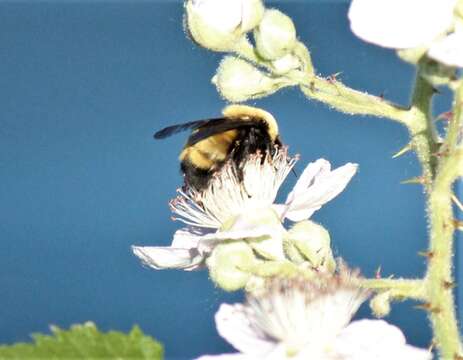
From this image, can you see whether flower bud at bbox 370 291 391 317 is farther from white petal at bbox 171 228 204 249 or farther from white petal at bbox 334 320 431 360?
white petal at bbox 171 228 204 249

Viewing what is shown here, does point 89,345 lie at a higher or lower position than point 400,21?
lower

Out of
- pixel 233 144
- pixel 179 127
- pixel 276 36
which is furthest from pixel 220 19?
pixel 233 144

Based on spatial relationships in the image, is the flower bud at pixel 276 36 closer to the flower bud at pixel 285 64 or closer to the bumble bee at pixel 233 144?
the flower bud at pixel 285 64

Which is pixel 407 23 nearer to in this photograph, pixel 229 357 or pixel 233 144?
pixel 229 357

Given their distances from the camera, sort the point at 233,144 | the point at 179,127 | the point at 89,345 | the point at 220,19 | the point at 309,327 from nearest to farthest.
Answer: the point at 89,345 → the point at 309,327 → the point at 220,19 → the point at 179,127 → the point at 233,144

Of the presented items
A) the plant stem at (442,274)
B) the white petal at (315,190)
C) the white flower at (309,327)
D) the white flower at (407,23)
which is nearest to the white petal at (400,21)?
the white flower at (407,23)

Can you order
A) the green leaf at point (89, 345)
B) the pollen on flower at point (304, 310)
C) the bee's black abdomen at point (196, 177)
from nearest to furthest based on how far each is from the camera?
1. the green leaf at point (89, 345)
2. the pollen on flower at point (304, 310)
3. the bee's black abdomen at point (196, 177)

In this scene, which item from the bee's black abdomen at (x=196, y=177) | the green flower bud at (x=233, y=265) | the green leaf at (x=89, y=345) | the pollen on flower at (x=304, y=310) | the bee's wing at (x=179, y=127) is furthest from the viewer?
the bee's black abdomen at (x=196, y=177)
